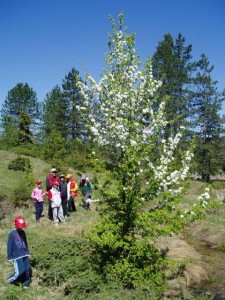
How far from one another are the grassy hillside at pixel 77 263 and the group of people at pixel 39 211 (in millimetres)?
336

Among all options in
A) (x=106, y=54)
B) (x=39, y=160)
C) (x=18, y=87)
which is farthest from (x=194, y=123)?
(x=106, y=54)

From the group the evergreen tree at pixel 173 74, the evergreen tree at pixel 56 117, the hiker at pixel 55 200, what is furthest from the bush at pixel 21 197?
the evergreen tree at pixel 56 117

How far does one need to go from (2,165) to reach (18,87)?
26.9 metres

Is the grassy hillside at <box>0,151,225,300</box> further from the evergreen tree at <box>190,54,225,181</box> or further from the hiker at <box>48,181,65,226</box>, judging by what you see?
the evergreen tree at <box>190,54,225,181</box>

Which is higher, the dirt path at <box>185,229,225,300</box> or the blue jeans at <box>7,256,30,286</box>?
the blue jeans at <box>7,256,30,286</box>

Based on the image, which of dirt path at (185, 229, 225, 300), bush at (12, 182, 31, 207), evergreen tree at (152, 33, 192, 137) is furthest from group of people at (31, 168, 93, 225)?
evergreen tree at (152, 33, 192, 137)

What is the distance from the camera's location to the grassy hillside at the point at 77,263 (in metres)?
8.05

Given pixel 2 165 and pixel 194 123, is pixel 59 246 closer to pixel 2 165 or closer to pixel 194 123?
pixel 2 165

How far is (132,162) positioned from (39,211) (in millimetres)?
7350

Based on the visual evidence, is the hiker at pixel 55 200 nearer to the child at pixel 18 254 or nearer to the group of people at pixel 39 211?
the group of people at pixel 39 211

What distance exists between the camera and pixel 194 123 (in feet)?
125

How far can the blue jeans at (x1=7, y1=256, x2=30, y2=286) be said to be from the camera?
7.82m

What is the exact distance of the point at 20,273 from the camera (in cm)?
784

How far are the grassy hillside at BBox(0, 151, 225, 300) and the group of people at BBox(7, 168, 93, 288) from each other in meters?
0.34
